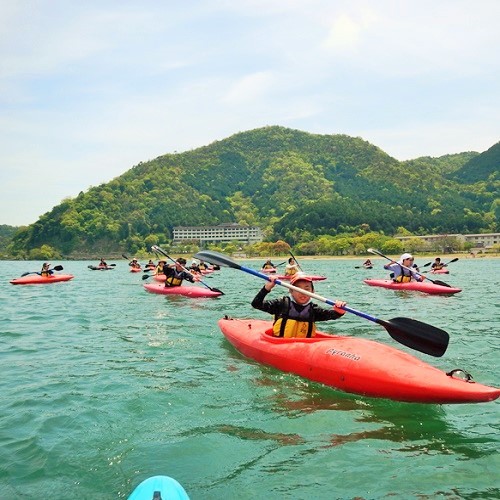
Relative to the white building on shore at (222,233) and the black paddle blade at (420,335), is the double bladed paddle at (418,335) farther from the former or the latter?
the white building on shore at (222,233)

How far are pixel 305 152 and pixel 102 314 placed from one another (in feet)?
585

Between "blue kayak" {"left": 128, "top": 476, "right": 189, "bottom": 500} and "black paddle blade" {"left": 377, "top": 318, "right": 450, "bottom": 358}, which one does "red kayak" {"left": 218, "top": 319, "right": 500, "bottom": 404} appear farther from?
"blue kayak" {"left": 128, "top": 476, "right": 189, "bottom": 500}

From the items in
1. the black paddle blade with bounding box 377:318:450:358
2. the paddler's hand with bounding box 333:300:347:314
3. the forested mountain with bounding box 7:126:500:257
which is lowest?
the black paddle blade with bounding box 377:318:450:358

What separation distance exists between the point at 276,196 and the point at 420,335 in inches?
6257

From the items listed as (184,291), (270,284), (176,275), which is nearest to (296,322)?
(270,284)

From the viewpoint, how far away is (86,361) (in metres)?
8.08

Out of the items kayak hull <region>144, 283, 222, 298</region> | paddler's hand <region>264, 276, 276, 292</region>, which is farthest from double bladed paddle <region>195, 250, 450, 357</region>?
kayak hull <region>144, 283, 222, 298</region>

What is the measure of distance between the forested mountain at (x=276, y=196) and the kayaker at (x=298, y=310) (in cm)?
10355

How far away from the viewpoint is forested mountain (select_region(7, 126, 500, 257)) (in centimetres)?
11844

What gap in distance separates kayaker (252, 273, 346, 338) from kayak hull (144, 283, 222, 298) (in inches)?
345

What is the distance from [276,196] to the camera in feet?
539

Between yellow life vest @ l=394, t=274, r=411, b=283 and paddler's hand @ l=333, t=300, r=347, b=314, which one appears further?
yellow life vest @ l=394, t=274, r=411, b=283

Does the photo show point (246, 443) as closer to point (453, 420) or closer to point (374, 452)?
point (374, 452)

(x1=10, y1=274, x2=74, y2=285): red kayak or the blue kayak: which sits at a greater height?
the blue kayak
